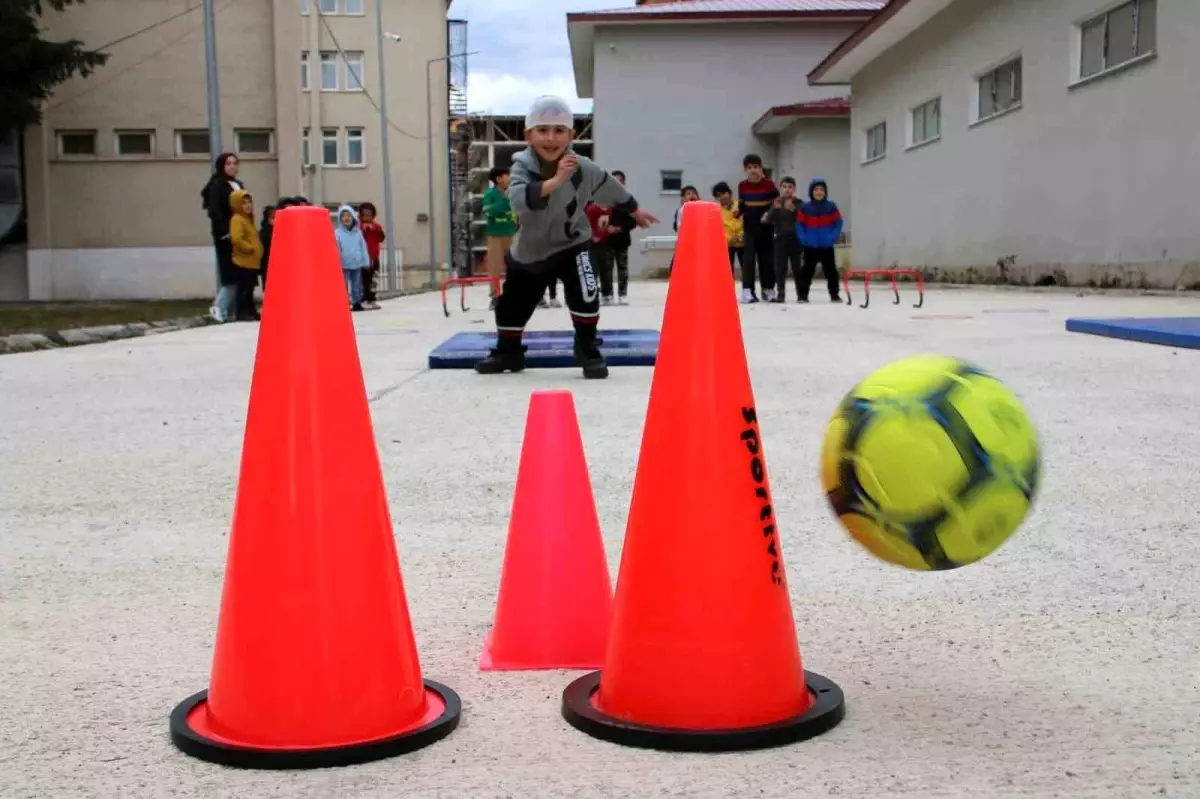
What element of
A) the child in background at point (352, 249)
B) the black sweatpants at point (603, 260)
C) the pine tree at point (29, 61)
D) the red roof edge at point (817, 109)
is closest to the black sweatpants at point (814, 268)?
the black sweatpants at point (603, 260)

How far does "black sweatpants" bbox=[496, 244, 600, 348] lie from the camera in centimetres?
718

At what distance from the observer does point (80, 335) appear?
12.1 m

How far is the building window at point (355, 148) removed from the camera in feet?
154

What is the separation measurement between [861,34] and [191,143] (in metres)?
21.5

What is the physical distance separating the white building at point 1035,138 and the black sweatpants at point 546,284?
10688 millimetres

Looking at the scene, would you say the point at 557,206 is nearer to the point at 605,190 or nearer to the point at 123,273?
the point at 605,190

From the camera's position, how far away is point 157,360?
964cm

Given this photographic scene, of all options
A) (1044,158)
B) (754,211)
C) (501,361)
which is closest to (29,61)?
(754,211)

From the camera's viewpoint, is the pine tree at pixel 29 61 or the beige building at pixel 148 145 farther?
the beige building at pixel 148 145

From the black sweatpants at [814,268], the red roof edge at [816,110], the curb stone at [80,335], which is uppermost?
the red roof edge at [816,110]

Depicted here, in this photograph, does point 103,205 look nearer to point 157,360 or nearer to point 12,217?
point 12,217

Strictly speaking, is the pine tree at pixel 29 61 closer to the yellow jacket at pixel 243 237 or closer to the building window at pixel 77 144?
the building window at pixel 77 144

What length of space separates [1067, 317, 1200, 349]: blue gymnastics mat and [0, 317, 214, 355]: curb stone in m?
8.71

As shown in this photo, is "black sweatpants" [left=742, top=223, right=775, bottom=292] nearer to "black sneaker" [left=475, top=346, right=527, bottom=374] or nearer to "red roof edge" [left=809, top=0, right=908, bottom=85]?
"black sneaker" [left=475, top=346, right=527, bottom=374]
